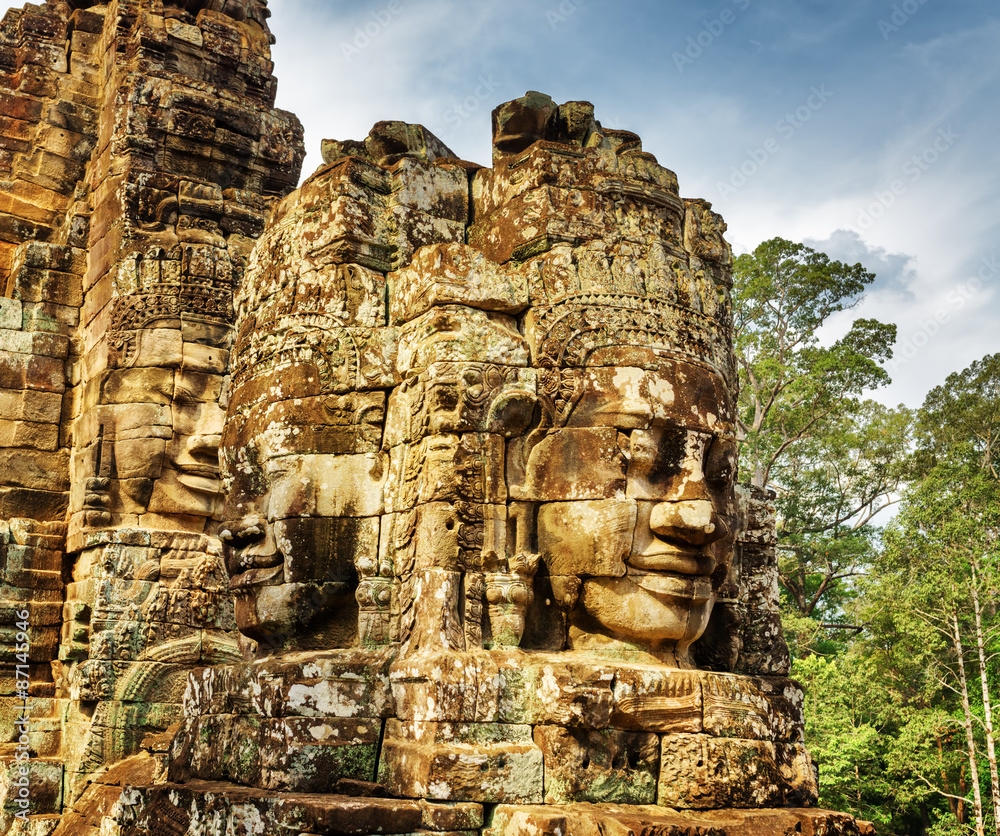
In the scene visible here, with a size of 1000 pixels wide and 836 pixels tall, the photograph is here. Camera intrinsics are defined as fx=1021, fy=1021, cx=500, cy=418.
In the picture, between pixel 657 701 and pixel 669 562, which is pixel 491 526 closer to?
pixel 669 562

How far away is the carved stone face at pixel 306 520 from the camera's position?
572 cm

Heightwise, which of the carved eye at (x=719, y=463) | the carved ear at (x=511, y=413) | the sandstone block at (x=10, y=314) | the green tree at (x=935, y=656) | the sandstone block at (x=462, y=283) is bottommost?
the green tree at (x=935, y=656)

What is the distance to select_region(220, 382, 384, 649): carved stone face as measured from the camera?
18.8ft

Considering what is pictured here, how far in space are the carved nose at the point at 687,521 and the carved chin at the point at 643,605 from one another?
8.8 inches

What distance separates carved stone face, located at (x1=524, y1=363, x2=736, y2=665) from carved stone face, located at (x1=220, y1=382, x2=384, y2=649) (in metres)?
1.01

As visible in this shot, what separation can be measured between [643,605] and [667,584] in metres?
0.17

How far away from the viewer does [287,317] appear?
20.3 ft

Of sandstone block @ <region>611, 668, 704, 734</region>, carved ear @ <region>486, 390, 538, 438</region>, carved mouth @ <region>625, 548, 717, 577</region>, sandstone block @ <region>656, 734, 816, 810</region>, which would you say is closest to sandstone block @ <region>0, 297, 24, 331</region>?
carved ear @ <region>486, 390, 538, 438</region>

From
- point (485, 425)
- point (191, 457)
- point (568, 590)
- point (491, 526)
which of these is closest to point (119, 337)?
point (191, 457)

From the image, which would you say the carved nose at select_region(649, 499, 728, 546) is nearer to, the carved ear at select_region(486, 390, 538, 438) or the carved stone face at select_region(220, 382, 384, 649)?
the carved ear at select_region(486, 390, 538, 438)

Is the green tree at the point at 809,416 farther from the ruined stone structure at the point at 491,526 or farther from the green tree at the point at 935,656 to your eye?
the ruined stone structure at the point at 491,526

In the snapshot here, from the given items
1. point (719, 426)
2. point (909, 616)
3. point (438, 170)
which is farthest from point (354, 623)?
point (909, 616)

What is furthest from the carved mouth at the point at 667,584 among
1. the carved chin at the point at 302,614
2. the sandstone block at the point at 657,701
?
the carved chin at the point at 302,614

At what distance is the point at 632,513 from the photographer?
534cm
